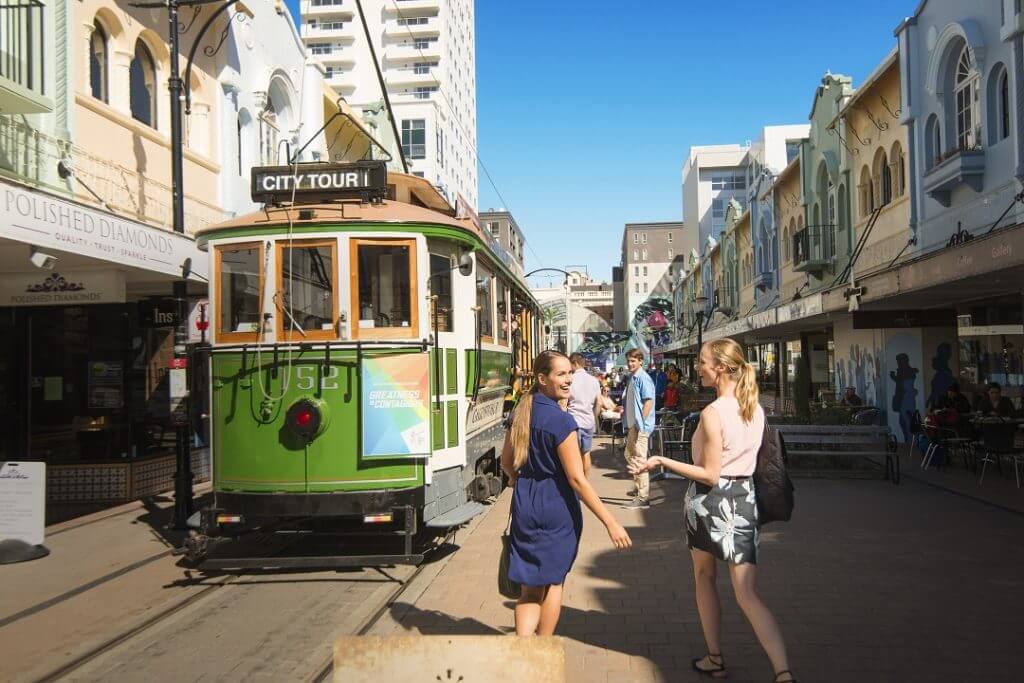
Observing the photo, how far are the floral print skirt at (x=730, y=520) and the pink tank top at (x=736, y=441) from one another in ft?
0.19

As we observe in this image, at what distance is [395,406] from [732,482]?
332 cm

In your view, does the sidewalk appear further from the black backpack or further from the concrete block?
the concrete block

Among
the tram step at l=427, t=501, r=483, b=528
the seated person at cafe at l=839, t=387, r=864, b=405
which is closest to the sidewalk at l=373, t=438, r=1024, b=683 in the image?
the tram step at l=427, t=501, r=483, b=528

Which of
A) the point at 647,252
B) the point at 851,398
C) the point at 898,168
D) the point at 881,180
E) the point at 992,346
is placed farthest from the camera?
the point at 647,252

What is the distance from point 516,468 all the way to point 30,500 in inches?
240

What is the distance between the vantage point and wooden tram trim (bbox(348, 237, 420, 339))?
22.5ft

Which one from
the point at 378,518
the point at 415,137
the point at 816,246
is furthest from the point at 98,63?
the point at 415,137

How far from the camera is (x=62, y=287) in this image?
9.55 m

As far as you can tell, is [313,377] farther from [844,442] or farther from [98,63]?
[98,63]

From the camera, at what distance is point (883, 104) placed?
696 inches

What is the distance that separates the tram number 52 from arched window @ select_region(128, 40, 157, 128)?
8321mm

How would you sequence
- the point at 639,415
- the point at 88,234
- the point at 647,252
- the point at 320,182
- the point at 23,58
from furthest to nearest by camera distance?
the point at 647,252
the point at 23,58
the point at 639,415
the point at 88,234
the point at 320,182

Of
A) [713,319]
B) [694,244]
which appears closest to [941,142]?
[713,319]

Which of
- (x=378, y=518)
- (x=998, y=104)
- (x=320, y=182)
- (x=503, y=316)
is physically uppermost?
(x=998, y=104)
